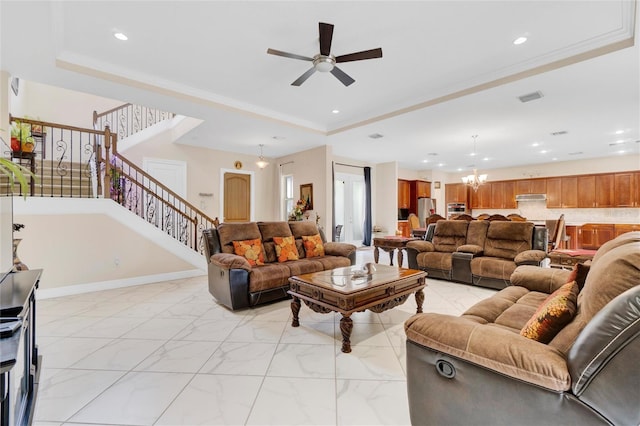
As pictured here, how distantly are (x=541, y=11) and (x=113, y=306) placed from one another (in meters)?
A: 5.60

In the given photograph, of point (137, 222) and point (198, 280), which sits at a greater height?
point (137, 222)

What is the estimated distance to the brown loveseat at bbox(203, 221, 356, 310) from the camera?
129 inches

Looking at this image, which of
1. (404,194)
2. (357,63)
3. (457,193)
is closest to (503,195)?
(457,193)

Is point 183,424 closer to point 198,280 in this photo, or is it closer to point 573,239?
point 198,280

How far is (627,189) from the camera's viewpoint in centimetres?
753

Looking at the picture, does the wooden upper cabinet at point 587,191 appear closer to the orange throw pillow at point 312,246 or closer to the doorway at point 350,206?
the doorway at point 350,206

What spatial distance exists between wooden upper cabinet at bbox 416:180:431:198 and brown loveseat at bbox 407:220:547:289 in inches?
202

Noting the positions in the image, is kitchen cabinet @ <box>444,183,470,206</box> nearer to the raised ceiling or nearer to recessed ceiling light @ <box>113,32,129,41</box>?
the raised ceiling

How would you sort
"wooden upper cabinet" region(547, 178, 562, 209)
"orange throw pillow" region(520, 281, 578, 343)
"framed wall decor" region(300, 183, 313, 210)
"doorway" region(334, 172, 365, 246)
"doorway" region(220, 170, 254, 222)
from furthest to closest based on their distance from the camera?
"wooden upper cabinet" region(547, 178, 562, 209)
"doorway" region(334, 172, 365, 246)
"doorway" region(220, 170, 254, 222)
"framed wall decor" region(300, 183, 313, 210)
"orange throw pillow" region(520, 281, 578, 343)

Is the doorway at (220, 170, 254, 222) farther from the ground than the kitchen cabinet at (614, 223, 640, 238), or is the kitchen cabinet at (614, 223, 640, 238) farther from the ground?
the doorway at (220, 170, 254, 222)

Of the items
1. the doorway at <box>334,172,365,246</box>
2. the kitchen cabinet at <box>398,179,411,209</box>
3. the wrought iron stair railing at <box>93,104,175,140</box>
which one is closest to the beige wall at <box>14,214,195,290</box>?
the wrought iron stair railing at <box>93,104,175,140</box>

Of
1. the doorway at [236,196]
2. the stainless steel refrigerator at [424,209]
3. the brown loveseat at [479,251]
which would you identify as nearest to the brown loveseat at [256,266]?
the brown loveseat at [479,251]

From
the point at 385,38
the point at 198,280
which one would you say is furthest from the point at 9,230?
the point at 385,38

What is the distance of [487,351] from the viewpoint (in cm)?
112
